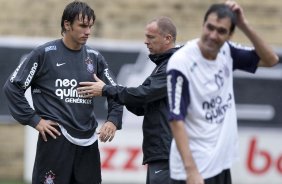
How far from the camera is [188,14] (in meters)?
13.0

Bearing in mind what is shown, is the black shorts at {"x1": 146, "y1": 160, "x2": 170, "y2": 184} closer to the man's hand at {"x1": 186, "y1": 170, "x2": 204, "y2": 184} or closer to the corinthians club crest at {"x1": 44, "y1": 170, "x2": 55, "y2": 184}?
the corinthians club crest at {"x1": 44, "y1": 170, "x2": 55, "y2": 184}

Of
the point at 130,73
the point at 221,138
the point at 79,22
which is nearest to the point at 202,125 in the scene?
the point at 221,138

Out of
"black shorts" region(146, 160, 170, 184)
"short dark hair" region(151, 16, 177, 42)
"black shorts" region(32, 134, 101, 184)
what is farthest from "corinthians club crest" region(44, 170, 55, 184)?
"short dark hair" region(151, 16, 177, 42)

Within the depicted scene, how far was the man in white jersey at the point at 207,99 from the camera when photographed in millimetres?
6051

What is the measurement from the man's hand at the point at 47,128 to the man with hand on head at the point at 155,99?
0.37m

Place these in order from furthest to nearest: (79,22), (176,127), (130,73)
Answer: (130,73), (79,22), (176,127)

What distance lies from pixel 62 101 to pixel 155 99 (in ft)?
2.57

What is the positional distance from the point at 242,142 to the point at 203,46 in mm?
6749

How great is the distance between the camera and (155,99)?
7.32m

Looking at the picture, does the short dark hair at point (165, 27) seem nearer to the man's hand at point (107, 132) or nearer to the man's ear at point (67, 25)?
the man's ear at point (67, 25)

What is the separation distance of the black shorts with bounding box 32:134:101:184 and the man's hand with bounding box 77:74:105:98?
398 mm

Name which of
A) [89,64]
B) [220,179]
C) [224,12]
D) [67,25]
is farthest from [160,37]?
[220,179]

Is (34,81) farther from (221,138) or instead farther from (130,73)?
(130,73)

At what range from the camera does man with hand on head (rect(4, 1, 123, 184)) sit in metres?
7.57
